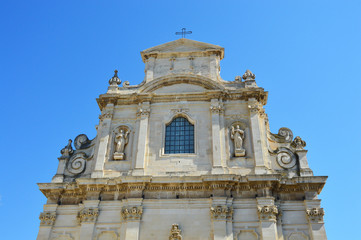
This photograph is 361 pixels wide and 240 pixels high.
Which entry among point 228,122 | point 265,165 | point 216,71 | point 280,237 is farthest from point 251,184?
point 216,71

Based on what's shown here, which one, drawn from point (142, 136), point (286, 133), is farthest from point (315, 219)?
point (142, 136)

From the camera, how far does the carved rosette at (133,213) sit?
54.9 feet

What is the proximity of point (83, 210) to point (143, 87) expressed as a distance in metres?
7.34

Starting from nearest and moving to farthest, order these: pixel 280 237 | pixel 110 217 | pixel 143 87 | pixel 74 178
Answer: pixel 280 237
pixel 110 217
pixel 74 178
pixel 143 87

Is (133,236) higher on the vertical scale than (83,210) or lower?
lower

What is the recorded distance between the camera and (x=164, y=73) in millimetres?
21641

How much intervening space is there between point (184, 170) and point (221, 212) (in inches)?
109

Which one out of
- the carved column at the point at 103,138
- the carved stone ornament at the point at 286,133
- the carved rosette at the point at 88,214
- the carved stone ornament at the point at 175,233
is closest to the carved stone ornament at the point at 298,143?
the carved stone ornament at the point at 286,133

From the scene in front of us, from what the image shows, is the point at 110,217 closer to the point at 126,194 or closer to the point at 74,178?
the point at 126,194

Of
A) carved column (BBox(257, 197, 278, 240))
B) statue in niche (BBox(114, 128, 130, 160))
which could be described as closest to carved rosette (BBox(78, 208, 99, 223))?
statue in niche (BBox(114, 128, 130, 160))

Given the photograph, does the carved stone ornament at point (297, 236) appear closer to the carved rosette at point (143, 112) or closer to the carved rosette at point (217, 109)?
the carved rosette at point (217, 109)

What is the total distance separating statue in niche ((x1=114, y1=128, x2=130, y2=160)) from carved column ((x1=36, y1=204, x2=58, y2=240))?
3.73 m

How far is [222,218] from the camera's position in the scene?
16.3 metres

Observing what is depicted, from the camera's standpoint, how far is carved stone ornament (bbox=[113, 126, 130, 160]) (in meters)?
18.8
